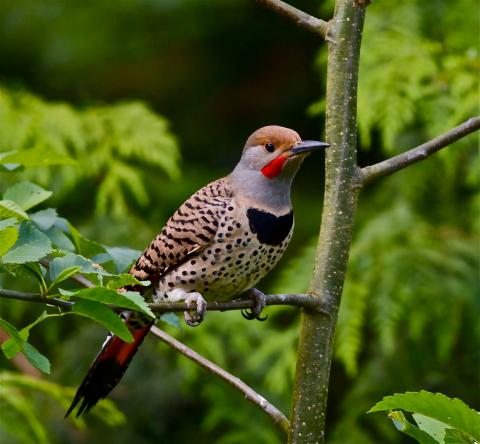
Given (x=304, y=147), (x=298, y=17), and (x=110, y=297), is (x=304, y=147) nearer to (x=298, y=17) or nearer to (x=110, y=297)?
(x=298, y=17)

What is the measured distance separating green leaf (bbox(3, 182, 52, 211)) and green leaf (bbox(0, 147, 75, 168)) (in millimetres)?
58

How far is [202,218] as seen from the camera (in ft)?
9.09

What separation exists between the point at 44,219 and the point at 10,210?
0.54 meters

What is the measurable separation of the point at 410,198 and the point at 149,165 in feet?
6.27

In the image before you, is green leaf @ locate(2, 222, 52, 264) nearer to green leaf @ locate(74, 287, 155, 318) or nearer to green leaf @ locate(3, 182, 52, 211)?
green leaf @ locate(74, 287, 155, 318)

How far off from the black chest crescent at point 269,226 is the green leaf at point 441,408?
3.95 feet

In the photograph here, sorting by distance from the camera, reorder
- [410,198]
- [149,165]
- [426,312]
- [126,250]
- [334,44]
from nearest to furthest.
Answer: [334,44] < [126,250] < [426,312] < [410,198] < [149,165]

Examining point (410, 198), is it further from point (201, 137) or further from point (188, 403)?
point (201, 137)

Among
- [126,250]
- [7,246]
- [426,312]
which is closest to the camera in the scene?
[7,246]

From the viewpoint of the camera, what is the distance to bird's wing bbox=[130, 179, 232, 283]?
276 centimetres

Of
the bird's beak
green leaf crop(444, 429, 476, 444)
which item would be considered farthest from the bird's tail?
green leaf crop(444, 429, 476, 444)

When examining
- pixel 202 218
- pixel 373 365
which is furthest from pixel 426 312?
pixel 202 218

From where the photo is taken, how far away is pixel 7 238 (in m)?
1.66

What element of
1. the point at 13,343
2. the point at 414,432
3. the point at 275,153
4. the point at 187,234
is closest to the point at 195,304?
the point at 187,234
